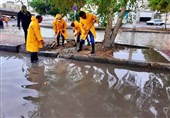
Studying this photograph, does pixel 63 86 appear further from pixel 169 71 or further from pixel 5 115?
pixel 169 71

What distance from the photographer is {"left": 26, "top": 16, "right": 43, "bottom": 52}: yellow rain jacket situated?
7.08 metres

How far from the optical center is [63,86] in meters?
5.50

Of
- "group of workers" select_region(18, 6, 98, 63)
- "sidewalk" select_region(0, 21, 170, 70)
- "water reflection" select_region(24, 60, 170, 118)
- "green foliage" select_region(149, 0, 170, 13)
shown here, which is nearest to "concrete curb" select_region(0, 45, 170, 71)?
"sidewalk" select_region(0, 21, 170, 70)

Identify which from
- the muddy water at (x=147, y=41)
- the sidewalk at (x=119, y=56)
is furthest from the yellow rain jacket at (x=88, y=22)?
the muddy water at (x=147, y=41)

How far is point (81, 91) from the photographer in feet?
17.0

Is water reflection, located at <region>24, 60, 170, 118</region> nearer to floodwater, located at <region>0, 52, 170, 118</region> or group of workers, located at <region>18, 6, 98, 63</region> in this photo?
floodwater, located at <region>0, 52, 170, 118</region>

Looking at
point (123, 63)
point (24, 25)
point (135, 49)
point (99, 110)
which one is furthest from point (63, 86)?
point (135, 49)

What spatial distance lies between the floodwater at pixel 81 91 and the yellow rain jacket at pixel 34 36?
560mm

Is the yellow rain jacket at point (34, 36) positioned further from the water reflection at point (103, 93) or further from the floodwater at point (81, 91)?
the water reflection at point (103, 93)

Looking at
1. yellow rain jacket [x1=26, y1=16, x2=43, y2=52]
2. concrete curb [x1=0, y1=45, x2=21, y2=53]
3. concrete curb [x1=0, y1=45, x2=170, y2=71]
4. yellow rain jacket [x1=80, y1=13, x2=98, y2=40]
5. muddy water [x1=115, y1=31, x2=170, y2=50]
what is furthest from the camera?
muddy water [x1=115, y1=31, x2=170, y2=50]

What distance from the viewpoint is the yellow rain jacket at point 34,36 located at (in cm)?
708

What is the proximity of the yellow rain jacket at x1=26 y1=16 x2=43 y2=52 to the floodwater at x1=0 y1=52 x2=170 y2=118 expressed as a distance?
1.84 ft

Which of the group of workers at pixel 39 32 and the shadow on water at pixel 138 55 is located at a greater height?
the group of workers at pixel 39 32

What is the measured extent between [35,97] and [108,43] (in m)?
6.06
